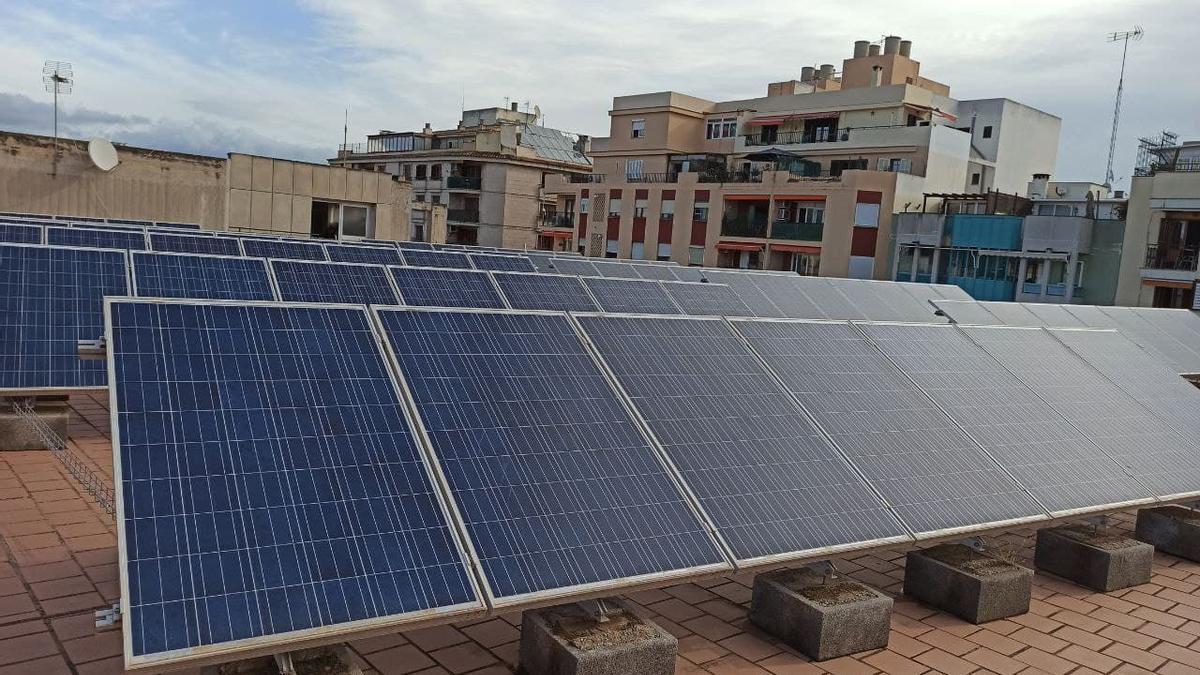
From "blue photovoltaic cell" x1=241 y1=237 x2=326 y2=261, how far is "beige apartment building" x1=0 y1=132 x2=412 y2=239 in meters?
11.9

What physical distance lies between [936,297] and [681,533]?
1406 cm

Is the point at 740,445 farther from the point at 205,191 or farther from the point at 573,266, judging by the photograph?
the point at 205,191

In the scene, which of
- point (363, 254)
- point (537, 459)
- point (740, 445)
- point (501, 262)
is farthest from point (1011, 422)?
point (363, 254)

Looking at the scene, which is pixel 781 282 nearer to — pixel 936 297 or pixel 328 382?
pixel 936 297

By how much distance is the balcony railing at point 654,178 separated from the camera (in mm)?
63156

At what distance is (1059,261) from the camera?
41812 millimetres

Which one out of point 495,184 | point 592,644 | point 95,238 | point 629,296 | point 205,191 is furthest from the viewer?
point 495,184

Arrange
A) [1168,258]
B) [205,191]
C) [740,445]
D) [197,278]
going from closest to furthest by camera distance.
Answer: [740,445], [197,278], [205,191], [1168,258]

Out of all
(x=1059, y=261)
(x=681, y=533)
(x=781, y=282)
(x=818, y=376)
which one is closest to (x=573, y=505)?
(x=681, y=533)

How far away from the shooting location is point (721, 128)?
66.8m

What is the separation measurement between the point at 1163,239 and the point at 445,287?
3591cm

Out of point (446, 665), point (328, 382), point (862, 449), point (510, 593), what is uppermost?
point (328, 382)

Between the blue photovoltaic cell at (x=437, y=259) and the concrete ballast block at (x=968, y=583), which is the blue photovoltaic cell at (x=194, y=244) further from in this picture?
the concrete ballast block at (x=968, y=583)

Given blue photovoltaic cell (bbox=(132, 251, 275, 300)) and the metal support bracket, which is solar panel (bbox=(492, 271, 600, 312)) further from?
the metal support bracket
